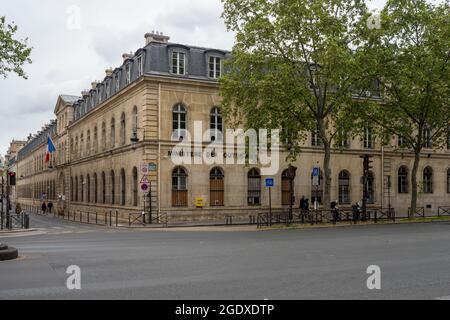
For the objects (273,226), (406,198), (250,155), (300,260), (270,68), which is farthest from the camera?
(406,198)

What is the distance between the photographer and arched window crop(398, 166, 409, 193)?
144ft

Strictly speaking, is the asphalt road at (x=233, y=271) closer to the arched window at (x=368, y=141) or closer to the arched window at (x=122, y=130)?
the arched window at (x=122, y=130)

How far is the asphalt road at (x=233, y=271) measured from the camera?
8461 mm

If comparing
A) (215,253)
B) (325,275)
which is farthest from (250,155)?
(325,275)

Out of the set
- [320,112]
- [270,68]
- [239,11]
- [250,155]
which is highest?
[239,11]

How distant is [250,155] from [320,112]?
733cm

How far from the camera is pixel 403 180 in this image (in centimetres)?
4431

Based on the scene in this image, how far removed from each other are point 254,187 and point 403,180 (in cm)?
1569

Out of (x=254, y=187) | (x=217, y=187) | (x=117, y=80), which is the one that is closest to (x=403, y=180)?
(x=254, y=187)


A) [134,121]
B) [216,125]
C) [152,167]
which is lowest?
[152,167]

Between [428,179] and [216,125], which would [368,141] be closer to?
[428,179]

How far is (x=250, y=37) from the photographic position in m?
28.0
